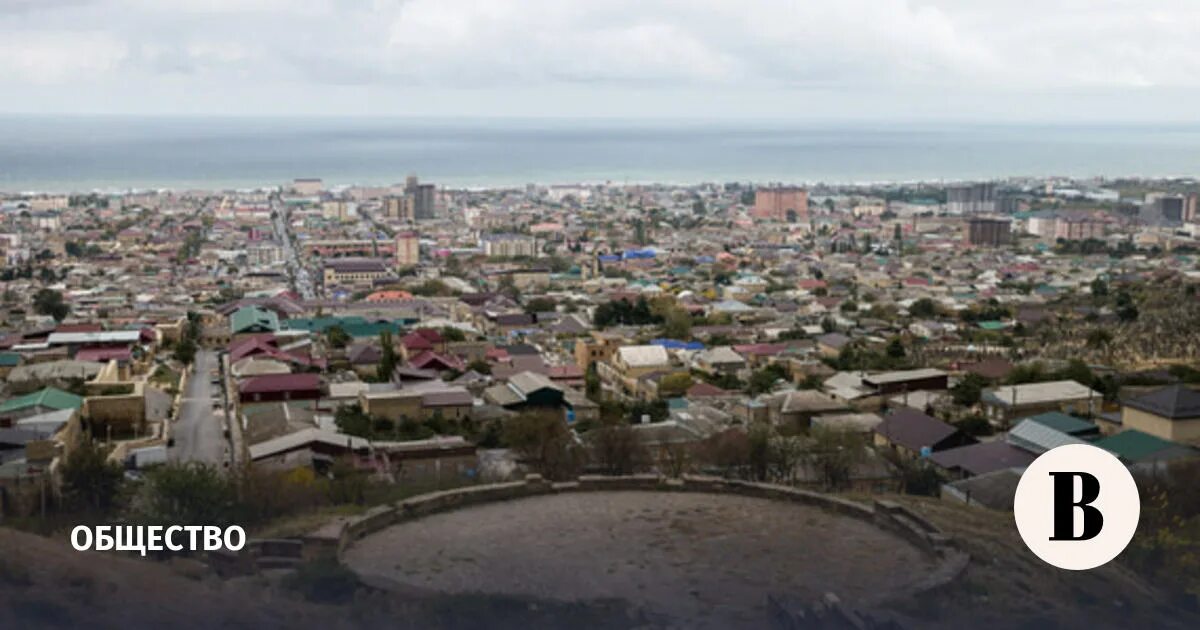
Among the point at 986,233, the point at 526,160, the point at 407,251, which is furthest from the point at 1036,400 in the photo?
the point at 526,160

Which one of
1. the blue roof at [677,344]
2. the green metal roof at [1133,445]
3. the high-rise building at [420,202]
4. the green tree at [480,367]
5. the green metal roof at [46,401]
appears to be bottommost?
the blue roof at [677,344]

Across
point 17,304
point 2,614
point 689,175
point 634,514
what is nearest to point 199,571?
point 2,614

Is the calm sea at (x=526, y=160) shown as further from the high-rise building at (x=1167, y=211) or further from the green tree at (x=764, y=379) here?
the green tree at (x=764, y=379)

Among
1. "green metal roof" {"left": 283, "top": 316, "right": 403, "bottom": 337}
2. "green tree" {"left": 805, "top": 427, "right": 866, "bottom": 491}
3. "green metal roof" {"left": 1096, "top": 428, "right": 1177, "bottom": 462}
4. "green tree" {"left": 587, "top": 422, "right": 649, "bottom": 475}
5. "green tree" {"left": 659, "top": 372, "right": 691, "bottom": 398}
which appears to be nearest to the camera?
"green tree" {"left": 587, "top": 422, "right": 649, "bottom": 475}

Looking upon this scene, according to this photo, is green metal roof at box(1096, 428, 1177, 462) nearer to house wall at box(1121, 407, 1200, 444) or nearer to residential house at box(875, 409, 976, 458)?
house wall at box(1121, 407, 1200, 444)

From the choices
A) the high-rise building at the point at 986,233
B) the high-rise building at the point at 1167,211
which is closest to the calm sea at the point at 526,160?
the high-rise building at the point at 1167,211

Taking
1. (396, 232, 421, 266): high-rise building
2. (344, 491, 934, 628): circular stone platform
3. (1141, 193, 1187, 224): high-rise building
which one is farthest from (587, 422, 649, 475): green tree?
(1141, 193, 1187, 224): high-rise building
